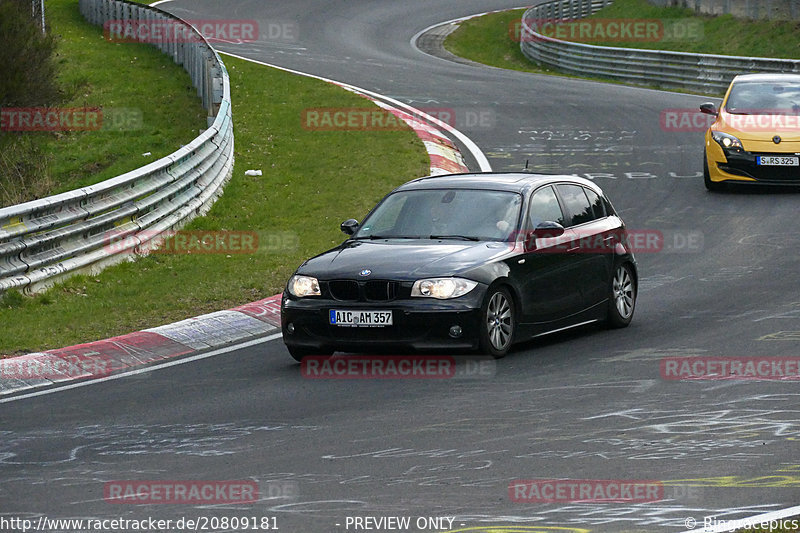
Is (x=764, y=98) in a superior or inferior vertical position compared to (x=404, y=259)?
superior

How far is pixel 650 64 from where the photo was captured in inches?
1431

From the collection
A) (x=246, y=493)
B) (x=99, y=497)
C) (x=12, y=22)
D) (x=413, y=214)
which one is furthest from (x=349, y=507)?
(x=12, y=22)

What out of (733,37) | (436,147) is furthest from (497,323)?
(733,37)

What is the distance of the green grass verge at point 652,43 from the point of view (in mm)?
38969

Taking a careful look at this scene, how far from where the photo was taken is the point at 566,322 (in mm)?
Result: 12273

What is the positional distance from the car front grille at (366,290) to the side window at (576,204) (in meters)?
2.40

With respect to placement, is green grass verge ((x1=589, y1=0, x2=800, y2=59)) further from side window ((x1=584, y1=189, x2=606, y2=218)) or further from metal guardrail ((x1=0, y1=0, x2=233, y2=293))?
side window ((x1=584, y1=189, x2=606, y2=218))

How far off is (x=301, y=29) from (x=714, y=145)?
98.5ft

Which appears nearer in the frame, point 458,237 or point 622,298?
→ point 458,237

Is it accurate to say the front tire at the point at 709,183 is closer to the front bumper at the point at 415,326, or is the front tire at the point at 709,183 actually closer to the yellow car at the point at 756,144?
the yellow car at the point at 756,144

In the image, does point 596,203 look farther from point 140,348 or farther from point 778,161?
point 778,161

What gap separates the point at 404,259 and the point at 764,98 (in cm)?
1200

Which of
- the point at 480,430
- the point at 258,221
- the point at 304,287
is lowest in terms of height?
the point at 258,221

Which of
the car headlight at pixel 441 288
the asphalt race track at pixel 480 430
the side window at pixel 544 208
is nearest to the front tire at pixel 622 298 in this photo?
the asphalt race track at pixel 480 430
